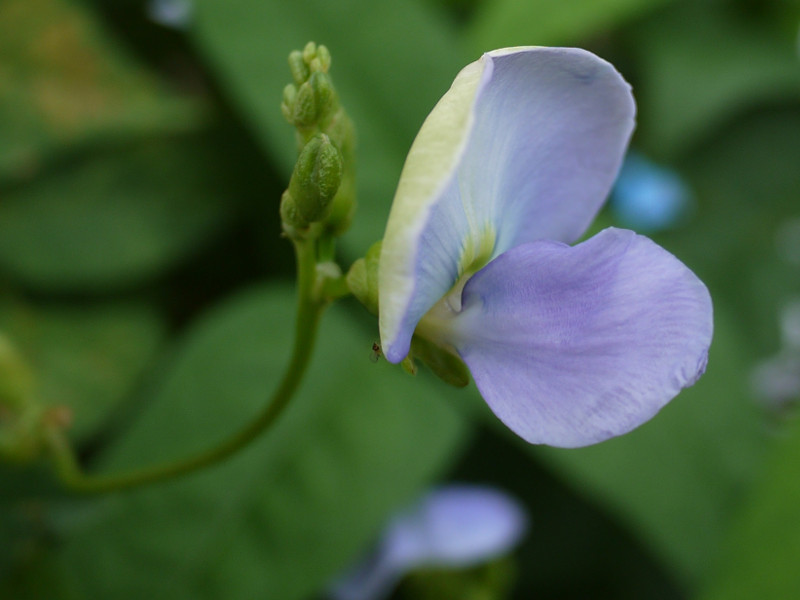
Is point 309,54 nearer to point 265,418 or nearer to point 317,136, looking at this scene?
point 317,136

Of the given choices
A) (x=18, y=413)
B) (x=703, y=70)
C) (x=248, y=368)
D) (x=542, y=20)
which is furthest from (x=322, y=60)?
(x=703, y=70)

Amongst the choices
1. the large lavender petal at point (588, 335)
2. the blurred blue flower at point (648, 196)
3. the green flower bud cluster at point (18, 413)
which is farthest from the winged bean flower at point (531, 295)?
the blurred blue flower at point (648, 196)

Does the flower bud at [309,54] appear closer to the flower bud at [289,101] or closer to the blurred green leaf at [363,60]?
the flower bud at [289,101]

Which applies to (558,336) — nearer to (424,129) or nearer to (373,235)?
(424,129)

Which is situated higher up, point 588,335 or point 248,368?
point 588,335

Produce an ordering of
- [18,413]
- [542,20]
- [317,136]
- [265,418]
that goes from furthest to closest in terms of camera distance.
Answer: [542,20] → [18,413] → [265,418] → [317,136]

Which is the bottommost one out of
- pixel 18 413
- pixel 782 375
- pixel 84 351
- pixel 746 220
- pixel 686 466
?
pixel 782 375

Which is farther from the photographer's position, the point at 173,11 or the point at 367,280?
the point at 173,11
